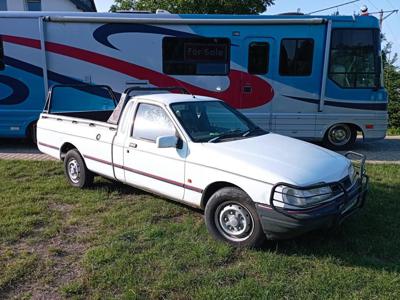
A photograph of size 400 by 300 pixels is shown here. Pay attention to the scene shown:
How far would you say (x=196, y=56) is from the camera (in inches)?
380

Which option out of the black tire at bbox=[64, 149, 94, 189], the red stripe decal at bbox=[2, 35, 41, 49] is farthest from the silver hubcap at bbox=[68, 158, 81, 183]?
the red stripe decal at bbox=[2, 35, 41, 49]

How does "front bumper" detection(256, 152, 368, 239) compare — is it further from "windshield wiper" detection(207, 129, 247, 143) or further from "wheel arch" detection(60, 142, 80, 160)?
"wheel arch" detection(60, 142, 80, 160)

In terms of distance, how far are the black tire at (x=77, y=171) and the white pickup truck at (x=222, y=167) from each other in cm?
2

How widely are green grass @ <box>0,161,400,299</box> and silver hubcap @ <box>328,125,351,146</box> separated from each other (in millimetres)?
4327

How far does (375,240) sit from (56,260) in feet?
10.9

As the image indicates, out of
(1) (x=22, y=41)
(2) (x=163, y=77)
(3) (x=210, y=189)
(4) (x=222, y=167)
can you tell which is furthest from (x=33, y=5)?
(4) (x=222, y=167)

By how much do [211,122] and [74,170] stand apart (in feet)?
8.28

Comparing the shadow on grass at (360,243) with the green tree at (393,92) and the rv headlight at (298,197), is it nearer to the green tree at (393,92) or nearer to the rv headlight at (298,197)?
the rv headlight at (298,197)

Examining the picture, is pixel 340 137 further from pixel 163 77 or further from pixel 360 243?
pixel 360 243

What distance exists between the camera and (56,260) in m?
4.00

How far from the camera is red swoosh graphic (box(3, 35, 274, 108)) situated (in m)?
9.58

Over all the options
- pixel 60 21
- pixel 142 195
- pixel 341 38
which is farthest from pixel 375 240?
pixel 60 21

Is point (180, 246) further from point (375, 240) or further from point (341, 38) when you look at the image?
point (341, 38)

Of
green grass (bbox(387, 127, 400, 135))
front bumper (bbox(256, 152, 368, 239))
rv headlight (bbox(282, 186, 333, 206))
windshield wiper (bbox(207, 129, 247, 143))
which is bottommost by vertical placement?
green grass (bbox(387, 127, 400, 135))
